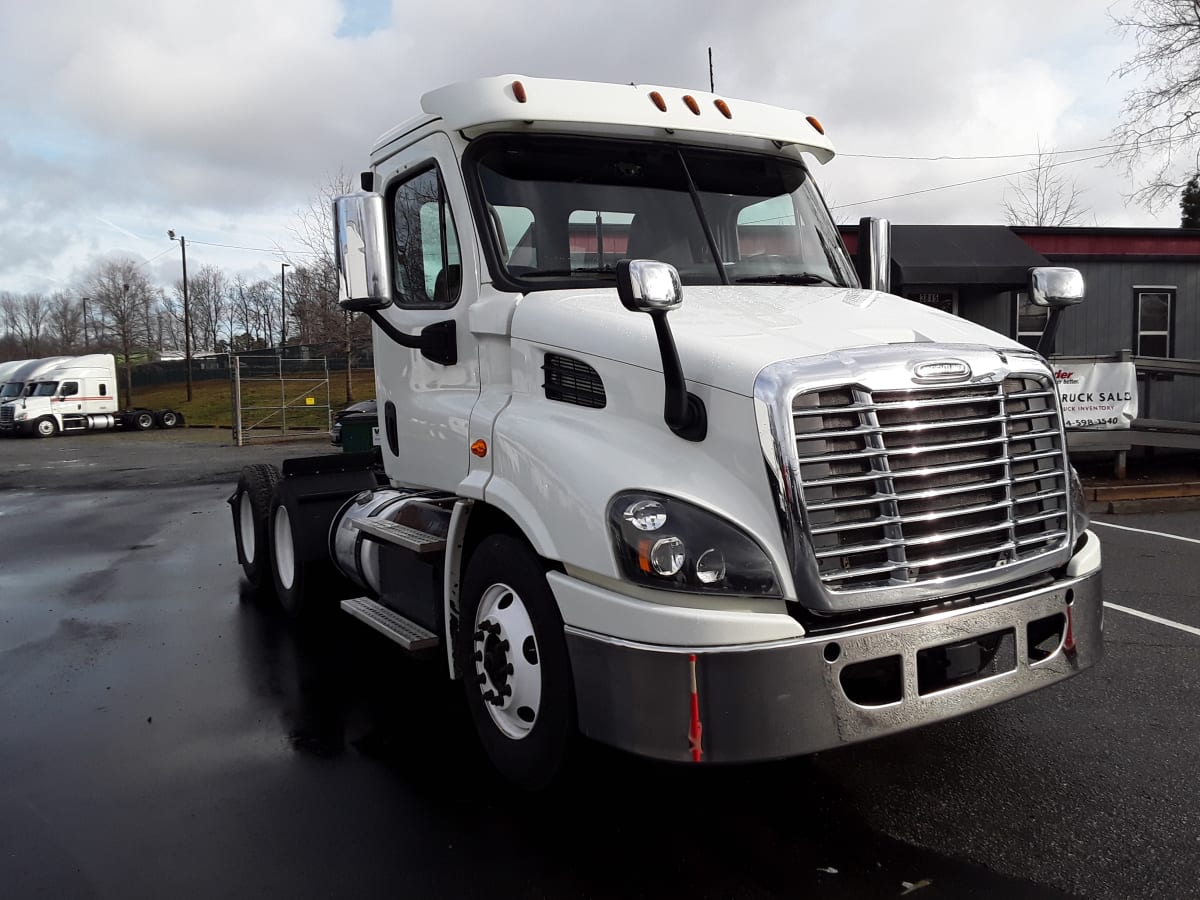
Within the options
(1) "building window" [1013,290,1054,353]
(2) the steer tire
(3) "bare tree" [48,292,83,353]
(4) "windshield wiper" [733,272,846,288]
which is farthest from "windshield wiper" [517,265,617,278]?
(3) "bare tree" [48,292,83,353]

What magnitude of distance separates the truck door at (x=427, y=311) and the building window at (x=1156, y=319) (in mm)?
16286

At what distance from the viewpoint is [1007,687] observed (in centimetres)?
326

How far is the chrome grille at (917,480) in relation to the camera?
3027mm

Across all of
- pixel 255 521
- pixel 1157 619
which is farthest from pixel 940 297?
pixel 255 521

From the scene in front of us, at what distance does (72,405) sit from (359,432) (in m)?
35.3

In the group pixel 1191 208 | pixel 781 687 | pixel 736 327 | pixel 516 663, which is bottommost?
pixel 516 663

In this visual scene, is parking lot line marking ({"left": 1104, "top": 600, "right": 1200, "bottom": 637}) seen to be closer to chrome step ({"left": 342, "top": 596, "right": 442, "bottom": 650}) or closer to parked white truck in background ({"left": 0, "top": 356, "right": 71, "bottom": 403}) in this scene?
chrome step ({"left": 342, "top": 596, "right": 442, "bottom": 650})

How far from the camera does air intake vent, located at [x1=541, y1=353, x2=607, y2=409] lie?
3543 millimetres

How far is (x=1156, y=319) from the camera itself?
1723cm

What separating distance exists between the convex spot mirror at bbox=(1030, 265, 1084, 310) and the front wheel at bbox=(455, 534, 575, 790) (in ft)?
8.32

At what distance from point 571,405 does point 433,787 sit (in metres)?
1.68

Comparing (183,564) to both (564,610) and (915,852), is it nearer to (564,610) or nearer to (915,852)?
(564,610)

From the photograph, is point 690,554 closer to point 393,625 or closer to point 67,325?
point 393,625

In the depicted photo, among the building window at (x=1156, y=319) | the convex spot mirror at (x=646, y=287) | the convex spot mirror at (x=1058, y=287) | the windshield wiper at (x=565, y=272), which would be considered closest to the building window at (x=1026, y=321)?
the building window at (x=1156, y=319)
